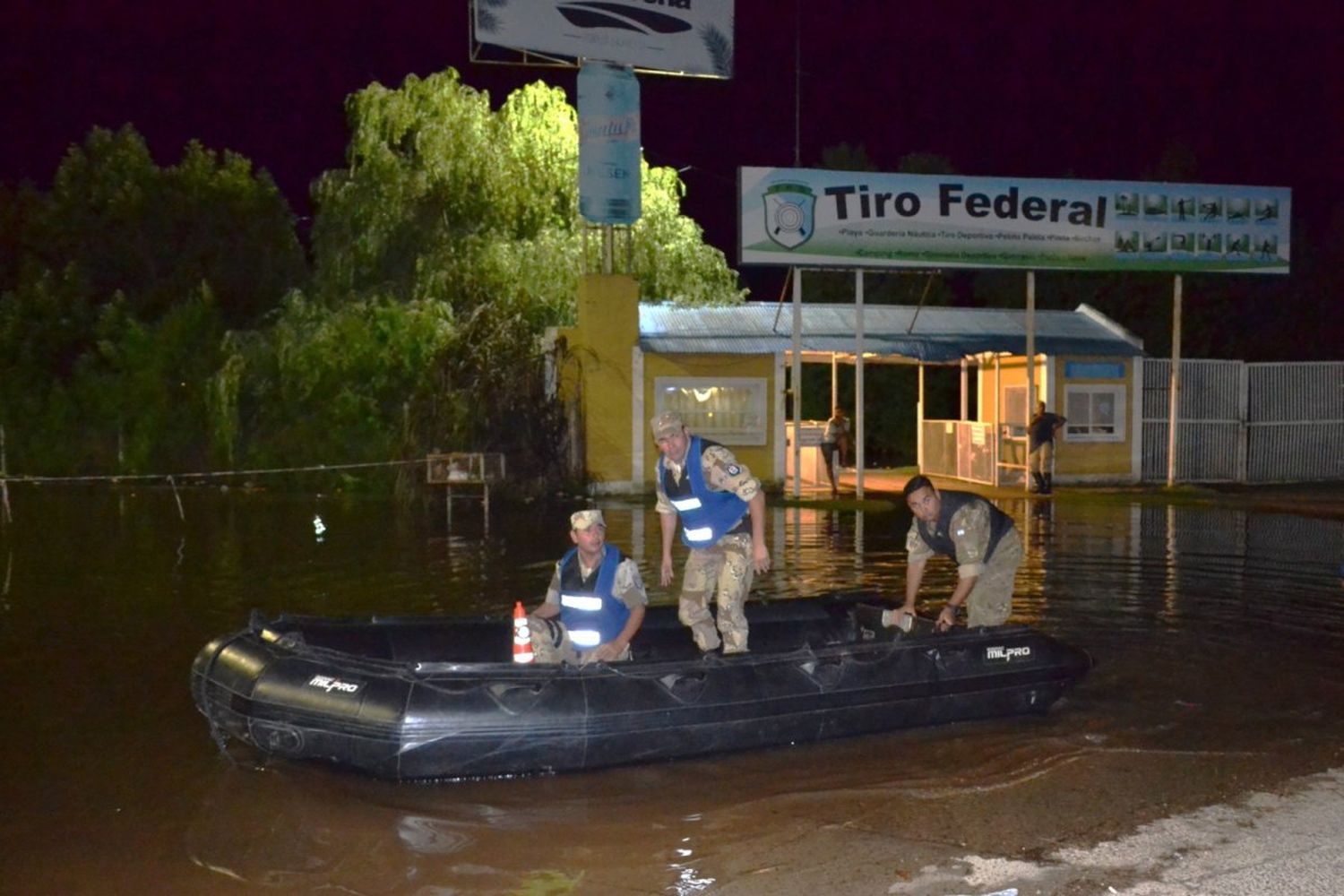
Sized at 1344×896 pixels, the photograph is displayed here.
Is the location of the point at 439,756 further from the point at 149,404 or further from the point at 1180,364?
the point at 149,404

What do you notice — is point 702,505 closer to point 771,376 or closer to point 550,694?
point 550,694

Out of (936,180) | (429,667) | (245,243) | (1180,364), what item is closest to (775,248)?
(936,180)

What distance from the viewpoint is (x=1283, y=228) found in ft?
87.5

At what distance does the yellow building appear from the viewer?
25984 millimetres

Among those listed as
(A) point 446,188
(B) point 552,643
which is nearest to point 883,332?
(A) point 446,188

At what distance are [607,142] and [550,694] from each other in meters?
19.0

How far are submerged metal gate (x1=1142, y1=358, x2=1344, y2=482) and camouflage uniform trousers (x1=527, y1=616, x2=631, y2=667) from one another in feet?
70.0

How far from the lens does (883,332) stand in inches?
1102

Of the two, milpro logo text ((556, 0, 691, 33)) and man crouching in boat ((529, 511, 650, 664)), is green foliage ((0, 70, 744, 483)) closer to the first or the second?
milpro logo text ((556, 0, 691, 33))

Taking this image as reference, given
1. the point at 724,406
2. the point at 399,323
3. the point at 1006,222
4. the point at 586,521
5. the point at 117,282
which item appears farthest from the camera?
the point at 117,282

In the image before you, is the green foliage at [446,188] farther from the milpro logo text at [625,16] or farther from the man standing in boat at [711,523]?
the man standing in boat at [711,523]

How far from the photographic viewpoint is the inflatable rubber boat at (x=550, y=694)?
7.57 metres

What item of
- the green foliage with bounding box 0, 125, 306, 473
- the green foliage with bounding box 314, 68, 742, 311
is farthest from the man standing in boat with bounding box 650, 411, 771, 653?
the green foliage with bounding box 0, 125, 306, 473

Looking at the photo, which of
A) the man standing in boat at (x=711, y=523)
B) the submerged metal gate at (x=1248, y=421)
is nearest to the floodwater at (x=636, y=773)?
the man standing in boat at (x=711, y=523)
